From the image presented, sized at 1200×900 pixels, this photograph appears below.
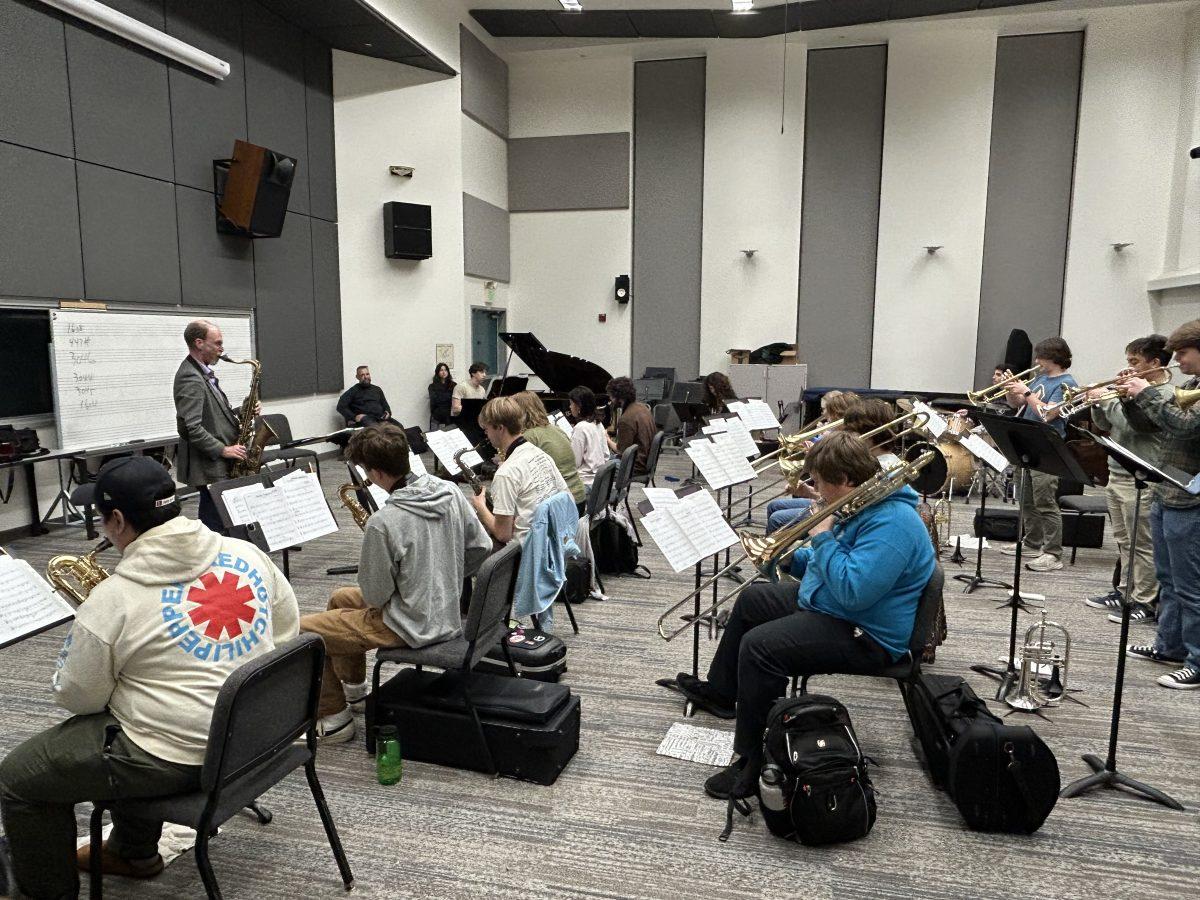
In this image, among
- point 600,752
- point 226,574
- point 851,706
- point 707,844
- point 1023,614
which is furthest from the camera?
point 1023,614

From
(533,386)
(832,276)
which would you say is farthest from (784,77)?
(533,386)

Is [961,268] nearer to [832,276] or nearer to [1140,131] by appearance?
[832,276]

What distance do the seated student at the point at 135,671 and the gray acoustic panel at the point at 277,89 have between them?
8117 millimetres

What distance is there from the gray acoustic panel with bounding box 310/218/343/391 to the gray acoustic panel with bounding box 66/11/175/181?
2.43 m

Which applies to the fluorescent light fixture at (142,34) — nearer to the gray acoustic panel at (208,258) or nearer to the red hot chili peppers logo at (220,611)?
the gray acoustic panel at (208,258)

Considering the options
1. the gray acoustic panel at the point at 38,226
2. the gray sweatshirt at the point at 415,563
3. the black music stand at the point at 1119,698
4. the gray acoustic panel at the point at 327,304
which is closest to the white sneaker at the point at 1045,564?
the black music stand at the point at 1119,698

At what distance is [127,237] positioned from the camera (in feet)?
23.4

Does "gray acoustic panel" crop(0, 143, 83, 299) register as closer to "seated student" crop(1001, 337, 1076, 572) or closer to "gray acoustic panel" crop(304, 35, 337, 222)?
"gray acoustic panel" crop(304, 35, 337, 222)

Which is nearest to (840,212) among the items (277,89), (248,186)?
(277,89)

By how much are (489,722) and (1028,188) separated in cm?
1210

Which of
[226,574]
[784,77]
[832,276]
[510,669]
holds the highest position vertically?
[784,77]

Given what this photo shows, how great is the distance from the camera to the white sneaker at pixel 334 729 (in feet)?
10.5

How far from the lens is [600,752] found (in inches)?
126

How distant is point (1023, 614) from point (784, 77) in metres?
10.2
